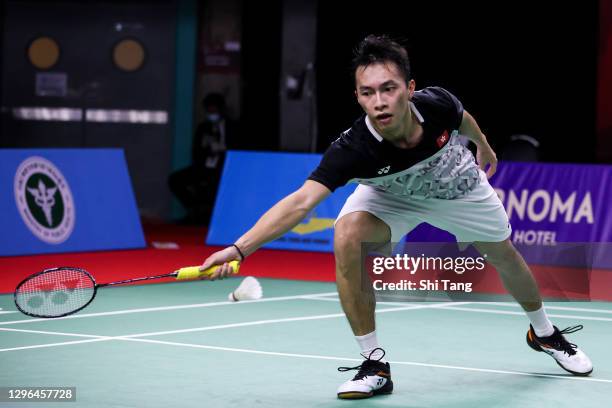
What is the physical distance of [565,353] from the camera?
646cm

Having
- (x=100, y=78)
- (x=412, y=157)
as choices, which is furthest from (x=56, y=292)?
(x=100, y=78)

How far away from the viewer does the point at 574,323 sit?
28.0 ft

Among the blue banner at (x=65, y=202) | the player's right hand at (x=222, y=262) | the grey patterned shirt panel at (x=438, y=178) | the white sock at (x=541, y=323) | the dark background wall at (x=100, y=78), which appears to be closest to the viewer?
the player's right hand at (x=222, y=262)

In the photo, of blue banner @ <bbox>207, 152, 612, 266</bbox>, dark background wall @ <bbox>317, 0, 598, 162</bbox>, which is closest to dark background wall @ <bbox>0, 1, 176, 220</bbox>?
dark background wall @ <bbox>317, 0, 598, 162</bbox>

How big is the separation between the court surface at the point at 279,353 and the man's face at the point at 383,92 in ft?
4.37

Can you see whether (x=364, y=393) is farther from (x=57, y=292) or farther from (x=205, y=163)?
(x=205, y=163)

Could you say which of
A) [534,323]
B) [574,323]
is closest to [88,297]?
[534,323]

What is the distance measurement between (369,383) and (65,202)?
7065mm

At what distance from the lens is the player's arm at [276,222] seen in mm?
5031

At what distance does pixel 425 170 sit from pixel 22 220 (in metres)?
6.88

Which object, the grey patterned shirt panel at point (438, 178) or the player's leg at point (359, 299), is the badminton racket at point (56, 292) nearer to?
the player's leg at point (359, 299)

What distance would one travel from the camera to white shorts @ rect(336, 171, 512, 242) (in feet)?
20.3

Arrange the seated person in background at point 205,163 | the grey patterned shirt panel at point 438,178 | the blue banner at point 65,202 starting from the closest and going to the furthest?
the grey patterned shirt panel at point 438,178 < the blue banner at point 65,202 < the seated person in background at point 205,163

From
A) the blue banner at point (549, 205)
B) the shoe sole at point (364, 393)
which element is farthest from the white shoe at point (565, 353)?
the blue banner at point (549, 205)
